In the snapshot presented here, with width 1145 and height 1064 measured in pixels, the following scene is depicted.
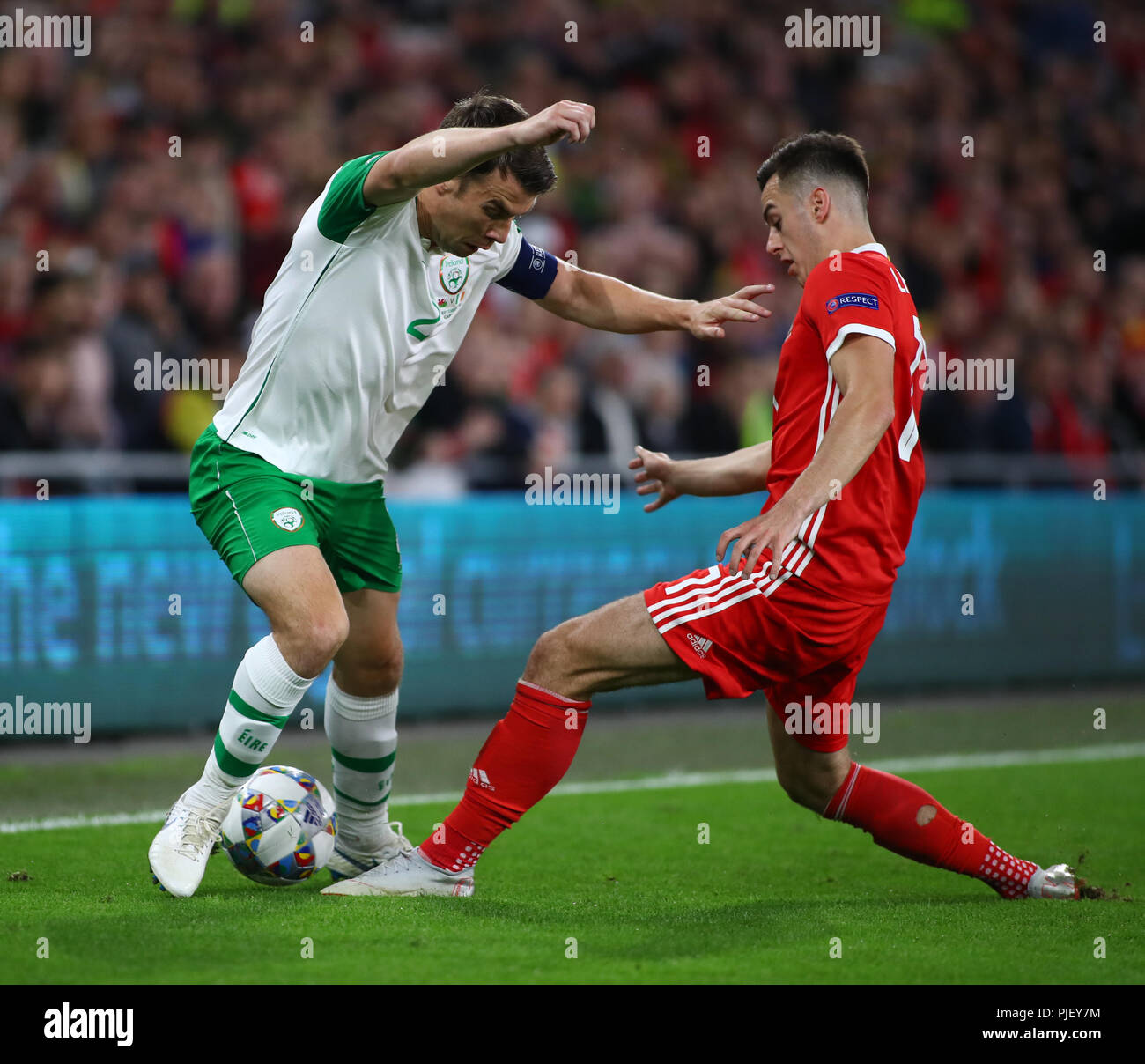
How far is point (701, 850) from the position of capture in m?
5.81

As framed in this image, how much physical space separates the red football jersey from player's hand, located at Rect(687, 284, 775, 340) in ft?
1.31

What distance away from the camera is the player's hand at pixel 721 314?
500 cm

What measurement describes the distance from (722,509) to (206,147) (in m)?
4.15

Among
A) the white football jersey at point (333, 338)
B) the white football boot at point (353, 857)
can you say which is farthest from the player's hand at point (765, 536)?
the white football boot at point (353, 857)

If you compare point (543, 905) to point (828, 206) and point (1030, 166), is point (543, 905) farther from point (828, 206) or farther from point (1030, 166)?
point (1030, 166)

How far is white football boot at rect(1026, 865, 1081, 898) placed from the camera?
16.1 ft

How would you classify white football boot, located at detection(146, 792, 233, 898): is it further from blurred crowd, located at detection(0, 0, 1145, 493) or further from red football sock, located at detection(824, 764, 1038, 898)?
blurred crowd, located at detection(0, 0, 1145, 493)

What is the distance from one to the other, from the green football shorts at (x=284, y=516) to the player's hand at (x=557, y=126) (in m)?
1.30

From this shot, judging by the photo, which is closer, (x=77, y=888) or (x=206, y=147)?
(x=77, y=888)

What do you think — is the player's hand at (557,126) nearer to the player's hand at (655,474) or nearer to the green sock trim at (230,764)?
the player's hand at (655,474)
